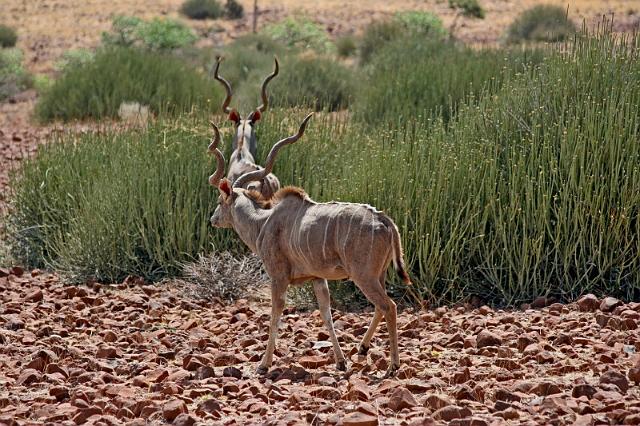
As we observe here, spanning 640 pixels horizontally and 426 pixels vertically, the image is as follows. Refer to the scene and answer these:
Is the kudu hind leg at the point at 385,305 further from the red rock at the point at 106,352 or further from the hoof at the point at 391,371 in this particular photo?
the red rock at the point at 106,352

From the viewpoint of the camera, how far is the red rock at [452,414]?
5.83 m

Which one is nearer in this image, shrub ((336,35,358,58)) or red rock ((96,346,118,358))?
red rock ((96,346,118,358))

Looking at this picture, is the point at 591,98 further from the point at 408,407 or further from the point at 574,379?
the point at 408,407

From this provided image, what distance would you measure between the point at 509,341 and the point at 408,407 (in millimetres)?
1761

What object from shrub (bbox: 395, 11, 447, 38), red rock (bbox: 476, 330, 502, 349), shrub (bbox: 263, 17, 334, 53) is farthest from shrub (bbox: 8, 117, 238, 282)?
shrub (bbox: 263, 17, 334, 53)

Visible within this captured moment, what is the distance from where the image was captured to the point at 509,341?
25.4 feet

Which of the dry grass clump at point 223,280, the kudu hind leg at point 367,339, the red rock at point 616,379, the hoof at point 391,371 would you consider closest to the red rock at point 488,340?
the kudu hind leg at point 367,339

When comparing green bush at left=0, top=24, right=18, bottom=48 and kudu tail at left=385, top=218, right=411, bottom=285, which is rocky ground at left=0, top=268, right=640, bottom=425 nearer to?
kudu tail at left=385, top=218, right=411, bottom=285

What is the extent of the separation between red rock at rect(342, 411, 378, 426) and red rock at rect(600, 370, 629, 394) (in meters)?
1.35

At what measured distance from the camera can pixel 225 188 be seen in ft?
27.8

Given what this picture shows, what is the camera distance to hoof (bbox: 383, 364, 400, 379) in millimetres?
7125

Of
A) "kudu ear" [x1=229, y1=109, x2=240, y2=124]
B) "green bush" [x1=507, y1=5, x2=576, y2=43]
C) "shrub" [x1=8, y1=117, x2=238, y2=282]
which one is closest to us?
"shrub" [x1=8, y1=117, x2=238, y2=282]

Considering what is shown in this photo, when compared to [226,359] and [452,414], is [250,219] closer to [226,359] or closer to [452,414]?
[226,359]

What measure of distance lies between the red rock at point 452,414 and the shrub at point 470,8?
128 ft
